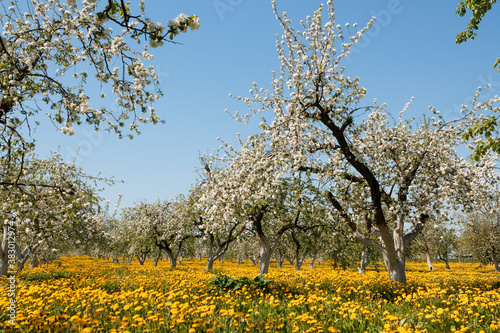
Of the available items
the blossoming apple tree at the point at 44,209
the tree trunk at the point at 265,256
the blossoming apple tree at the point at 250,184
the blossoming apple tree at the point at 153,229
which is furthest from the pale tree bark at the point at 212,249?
the blossoming apple tree at the point at 250,184

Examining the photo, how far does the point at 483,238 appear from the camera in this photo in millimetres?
40844

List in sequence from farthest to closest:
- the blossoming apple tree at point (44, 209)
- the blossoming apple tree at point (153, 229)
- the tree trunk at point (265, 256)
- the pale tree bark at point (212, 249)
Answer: the blossoming apple tree at point (153, 229) → the pale tree bark at point (212, 249) → the tree trunk at point (265, 256) → the blossoming apple tree at point (44, 209)

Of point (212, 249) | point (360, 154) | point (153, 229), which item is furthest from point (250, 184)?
point (153, 229)

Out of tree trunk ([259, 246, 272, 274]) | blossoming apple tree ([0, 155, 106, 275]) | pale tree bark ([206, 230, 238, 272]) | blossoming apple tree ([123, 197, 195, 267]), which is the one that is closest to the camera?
blossoming apple tree ([0, 155, 106, 275])

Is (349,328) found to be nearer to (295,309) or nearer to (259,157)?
(295,309)

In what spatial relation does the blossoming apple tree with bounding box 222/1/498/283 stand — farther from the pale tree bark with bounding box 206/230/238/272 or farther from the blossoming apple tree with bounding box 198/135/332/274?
the pale tree bark with bounding box 206/230/238/272

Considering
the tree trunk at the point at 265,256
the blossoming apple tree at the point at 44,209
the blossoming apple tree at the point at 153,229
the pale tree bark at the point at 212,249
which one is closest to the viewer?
the blossoming apple tree at the point at 44,209

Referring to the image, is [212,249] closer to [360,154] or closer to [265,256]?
[265,256]

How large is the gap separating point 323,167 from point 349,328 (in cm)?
668

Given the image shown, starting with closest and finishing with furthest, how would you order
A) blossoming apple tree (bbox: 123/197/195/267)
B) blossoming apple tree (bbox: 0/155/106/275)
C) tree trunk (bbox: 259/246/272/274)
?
blossoming apple tree (bbox: 0/155/106/275)
tree trunk (bbox: 259/246/272/274)
blossoming apple tree (bbox: 123/197/195/267)

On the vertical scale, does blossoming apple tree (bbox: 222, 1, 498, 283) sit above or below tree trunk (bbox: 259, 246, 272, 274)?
above

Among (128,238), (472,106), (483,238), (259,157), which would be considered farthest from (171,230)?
(483,238)

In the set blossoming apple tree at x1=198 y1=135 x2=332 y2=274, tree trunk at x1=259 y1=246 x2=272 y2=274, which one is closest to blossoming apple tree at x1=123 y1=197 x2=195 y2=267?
tree trunk at x1=259 y1=246 x2=272 y2=274

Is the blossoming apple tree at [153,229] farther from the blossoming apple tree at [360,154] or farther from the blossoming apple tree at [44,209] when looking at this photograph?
the blossoming apple tree at [360,154]
